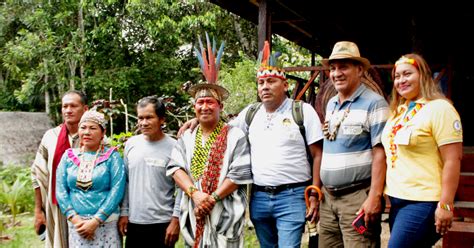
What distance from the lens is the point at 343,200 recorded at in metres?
3.07

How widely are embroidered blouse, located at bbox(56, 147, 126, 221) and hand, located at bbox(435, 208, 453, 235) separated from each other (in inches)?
80.4

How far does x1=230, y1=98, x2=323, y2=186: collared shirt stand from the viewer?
10.8ft

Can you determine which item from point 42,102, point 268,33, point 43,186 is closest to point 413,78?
point 43,186

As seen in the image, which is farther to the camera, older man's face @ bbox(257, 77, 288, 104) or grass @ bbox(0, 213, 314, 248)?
grass @ bbox(0, 213, 314, 248)

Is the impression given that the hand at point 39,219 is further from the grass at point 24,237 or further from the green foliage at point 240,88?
the green foliage at point 240,88

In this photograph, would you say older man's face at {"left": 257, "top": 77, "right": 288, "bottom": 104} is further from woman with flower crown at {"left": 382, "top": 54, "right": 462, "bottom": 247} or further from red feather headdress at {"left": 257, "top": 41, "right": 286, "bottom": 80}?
woman with flower crown at {"left": 382, "top": 54, "right": 462, "bottom": 247}

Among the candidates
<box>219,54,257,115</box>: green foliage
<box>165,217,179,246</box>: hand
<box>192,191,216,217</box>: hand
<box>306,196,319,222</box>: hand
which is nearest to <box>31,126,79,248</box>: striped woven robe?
<box>165,217,179,246</box>: hand

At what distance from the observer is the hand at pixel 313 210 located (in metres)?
3.24

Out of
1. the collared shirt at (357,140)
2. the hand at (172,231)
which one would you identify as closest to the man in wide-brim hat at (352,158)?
the collared shirt at (357,140)

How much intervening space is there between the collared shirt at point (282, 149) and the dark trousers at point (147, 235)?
772mm

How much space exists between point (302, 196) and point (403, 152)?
0.79 m

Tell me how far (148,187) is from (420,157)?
181cm

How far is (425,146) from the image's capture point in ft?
8.81

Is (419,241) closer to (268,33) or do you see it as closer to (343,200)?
(343,200)
